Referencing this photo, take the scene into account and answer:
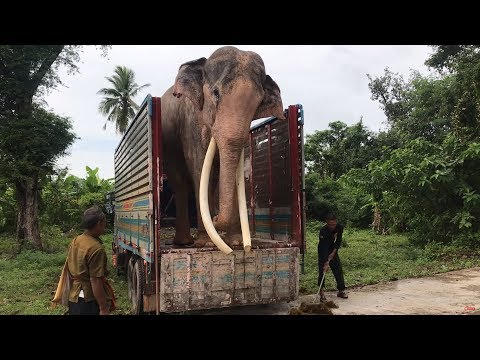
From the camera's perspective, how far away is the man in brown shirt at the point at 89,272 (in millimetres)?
3639

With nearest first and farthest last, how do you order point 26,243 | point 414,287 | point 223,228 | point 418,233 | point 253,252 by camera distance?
point 223,228, point 253,252, point 414,287, point 418,233, point 26,243

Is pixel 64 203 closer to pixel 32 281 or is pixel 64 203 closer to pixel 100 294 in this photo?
pixel 32 281

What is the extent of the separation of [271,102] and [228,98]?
760mm

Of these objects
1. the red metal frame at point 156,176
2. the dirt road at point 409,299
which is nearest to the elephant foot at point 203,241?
the red metal frame at point 156,176

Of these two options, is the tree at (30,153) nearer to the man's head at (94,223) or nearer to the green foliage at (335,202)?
the green foliage at (335,202)

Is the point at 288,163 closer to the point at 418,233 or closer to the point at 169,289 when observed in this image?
the point at 169,289

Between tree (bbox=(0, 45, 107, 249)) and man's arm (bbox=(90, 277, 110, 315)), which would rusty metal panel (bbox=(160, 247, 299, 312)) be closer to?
man's arm (bbox=(90, 277, 110, 315))

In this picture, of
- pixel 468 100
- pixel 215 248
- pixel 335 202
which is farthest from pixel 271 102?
pixel 335 202

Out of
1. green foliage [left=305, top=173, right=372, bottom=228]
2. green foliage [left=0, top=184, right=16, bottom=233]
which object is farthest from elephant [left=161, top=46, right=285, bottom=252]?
green foliage [left=305, top=173, right=372, bottom=228]

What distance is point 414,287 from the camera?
7.99 m

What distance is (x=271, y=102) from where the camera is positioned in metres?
5.69

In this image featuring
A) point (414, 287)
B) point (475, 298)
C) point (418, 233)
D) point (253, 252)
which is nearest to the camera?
point (253, 252)
